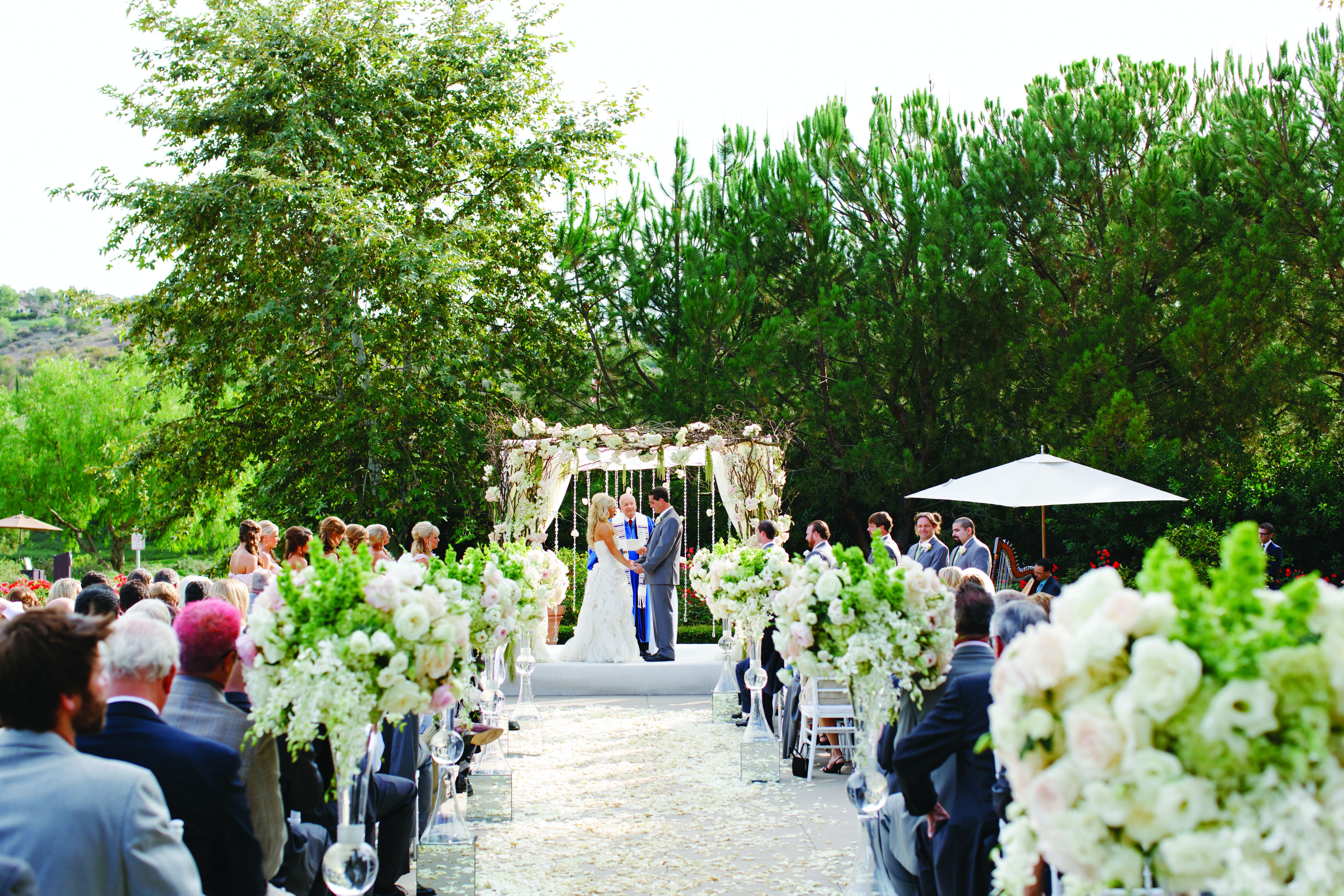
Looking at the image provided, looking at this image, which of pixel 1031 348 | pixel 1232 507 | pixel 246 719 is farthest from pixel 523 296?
pixel 246 719

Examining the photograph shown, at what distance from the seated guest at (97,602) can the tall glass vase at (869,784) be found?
308cm

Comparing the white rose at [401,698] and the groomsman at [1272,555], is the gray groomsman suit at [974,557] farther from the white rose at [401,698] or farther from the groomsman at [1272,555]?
the white rose at [401,698]

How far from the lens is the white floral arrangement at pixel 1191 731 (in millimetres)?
1436

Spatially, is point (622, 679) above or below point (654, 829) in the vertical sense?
above

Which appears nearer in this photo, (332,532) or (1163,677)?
(1163,677)

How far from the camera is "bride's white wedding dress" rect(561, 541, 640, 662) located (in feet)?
32.7

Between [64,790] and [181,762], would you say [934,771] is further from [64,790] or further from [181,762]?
[64,790]

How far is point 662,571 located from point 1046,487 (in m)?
3.55

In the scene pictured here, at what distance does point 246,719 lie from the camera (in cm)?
302

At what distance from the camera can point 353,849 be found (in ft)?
9.52

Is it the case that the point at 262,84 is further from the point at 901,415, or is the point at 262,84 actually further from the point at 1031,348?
the point at 1031,348

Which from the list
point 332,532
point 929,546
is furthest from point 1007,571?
point 332,532

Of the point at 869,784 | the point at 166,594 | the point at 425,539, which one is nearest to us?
the point at 869,784

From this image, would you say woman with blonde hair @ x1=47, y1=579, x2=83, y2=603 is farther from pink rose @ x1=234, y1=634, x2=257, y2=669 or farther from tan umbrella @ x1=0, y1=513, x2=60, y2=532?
tan umbrella @ x1=0, y1=513, x2=60, y2=532
